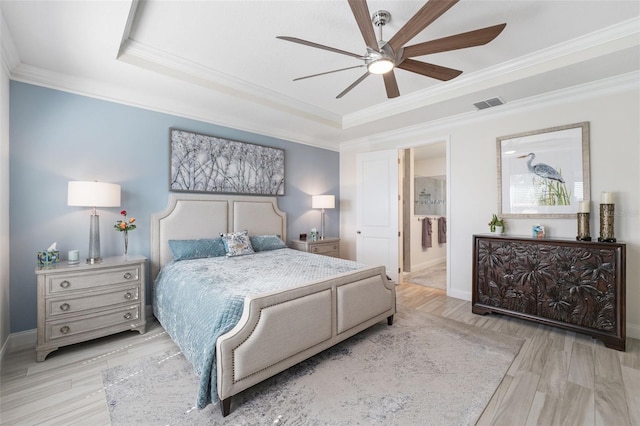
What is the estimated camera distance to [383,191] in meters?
4.63

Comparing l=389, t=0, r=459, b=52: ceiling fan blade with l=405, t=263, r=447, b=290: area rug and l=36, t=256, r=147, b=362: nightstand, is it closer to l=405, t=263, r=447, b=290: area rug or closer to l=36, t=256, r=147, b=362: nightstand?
l=36, t=256, r=147, b=362: nightstand

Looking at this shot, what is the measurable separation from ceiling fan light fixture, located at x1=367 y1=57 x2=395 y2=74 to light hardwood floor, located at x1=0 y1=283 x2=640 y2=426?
7.83 feet

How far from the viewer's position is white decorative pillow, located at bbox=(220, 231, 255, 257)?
3340 millimetres

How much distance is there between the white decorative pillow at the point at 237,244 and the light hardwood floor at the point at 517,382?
1.09 m

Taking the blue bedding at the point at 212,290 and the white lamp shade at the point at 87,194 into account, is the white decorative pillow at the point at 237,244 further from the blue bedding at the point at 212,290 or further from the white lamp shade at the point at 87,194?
the white lamp shade at the point at 87,194

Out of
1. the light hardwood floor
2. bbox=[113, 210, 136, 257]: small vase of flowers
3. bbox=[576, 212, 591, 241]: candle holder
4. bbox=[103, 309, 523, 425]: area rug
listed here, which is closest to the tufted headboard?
bbox=[113, 210, 136, 257]: small vase of flowers

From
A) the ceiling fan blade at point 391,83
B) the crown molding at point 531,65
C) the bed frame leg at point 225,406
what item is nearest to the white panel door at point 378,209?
the crown molding at point 531,65

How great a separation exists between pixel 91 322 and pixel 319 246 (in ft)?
9.36

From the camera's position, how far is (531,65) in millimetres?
2670

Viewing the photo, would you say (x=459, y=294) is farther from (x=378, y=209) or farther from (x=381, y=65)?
(x=381, y=65)

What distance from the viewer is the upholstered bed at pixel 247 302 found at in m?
1.72

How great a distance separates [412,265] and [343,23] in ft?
15.0

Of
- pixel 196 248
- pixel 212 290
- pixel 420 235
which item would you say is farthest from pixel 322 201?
pixel 212 290

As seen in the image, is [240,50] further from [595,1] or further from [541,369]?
[541,369]
